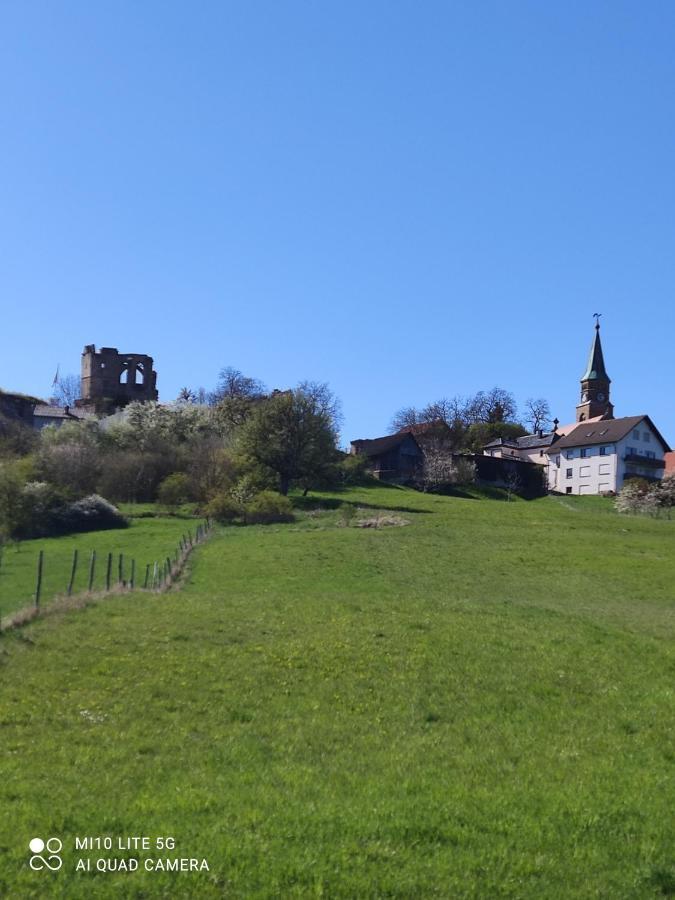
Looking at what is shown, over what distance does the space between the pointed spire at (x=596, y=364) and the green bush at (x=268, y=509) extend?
101m

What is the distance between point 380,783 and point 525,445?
408 ft

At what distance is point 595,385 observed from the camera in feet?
501

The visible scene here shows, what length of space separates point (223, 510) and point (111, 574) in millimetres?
24267

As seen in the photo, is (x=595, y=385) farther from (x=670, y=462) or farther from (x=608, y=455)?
(x=608, y=455)

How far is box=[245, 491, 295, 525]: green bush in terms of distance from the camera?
62000 mm

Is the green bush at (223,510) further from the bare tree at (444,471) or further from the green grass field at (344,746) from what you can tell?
the bare tree at (444,471)

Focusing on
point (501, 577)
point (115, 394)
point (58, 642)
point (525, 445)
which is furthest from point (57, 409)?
point (58, 642)

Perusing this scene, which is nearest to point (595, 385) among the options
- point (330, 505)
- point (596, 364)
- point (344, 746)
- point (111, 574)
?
point (596, 364)

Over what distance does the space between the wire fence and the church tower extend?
342 feet

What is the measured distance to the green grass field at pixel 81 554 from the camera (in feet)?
107

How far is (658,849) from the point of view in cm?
910

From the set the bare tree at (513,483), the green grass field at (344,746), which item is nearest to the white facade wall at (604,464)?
the bare tree at (513,483)

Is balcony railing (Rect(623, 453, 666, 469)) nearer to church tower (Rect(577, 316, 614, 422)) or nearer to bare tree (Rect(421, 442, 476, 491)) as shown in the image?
bare tree (Rect(421, 442, 476, 491))

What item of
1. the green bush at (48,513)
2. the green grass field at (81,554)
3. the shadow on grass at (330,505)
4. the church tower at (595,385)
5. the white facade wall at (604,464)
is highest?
the church tower at (595,385)
